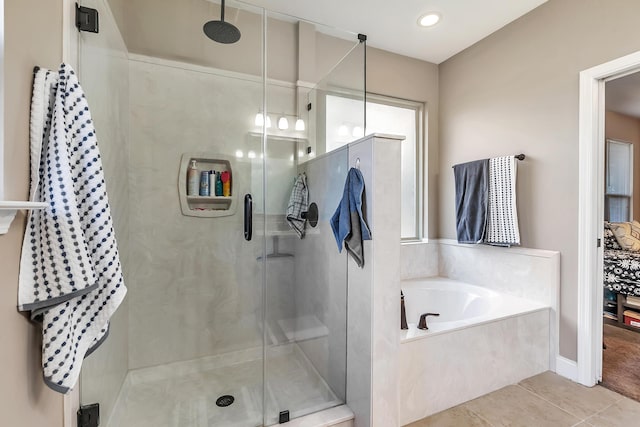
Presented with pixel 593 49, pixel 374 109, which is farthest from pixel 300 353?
pixel 593 49

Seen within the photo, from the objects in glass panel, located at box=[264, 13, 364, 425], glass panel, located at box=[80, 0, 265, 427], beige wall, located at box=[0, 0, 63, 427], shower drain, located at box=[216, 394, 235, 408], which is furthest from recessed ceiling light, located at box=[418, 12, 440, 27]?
shower drain, located at box=[216, 394, 235, 408]

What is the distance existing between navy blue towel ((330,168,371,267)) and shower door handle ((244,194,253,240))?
777mm

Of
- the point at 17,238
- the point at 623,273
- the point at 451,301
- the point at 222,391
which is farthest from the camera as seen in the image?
the point at 623,273

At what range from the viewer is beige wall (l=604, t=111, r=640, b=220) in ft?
13.7

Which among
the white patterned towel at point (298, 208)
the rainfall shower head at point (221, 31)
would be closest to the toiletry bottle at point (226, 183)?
the white patterned towel at point (298, 208)

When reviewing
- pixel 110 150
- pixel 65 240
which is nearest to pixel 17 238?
pixel 65 240

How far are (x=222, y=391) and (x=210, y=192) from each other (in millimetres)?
1357

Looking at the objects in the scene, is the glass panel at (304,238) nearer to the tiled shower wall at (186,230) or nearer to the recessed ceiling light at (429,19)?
the tiled shower wall at (186,230)

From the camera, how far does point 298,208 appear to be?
209 cm

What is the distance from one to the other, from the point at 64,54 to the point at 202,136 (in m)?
1.08

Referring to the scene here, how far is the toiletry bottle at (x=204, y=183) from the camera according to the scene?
85.0 inches

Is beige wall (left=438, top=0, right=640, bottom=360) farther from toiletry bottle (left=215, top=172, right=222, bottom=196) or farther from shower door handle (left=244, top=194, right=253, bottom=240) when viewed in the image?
toiletry bottle (left=215, top=172, right=222, bottom=196)

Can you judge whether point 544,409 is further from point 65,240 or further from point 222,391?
point 65,240

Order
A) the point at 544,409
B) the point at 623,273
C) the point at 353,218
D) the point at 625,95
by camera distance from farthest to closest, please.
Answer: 1. the point at 625,95
2. the point at 623,273
3. the point at 544,409
4. the point at 353,218
